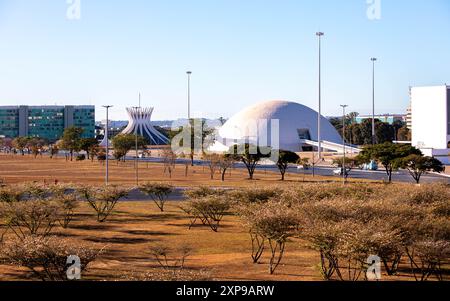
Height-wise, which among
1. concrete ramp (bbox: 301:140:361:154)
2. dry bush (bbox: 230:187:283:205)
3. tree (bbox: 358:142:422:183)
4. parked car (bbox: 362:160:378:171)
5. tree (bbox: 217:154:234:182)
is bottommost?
dry bush (bbox: 230:187:283:205)

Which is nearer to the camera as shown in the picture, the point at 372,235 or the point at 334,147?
the point at 372,235

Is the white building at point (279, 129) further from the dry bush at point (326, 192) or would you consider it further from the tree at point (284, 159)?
the dry bush at point (326, 192)

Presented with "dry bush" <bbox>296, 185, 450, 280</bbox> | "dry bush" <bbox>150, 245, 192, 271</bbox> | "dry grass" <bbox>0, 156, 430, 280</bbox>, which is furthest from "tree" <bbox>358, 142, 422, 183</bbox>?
"dry bush" <bbox>150, 245, 192, 271</bbox>

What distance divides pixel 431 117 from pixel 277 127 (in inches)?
1230

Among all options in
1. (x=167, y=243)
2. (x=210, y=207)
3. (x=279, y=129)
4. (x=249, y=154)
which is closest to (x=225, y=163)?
(x=249, y=154)

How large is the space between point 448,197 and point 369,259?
522 inches

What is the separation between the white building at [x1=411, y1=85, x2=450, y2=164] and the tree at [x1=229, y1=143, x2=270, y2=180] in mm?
48230

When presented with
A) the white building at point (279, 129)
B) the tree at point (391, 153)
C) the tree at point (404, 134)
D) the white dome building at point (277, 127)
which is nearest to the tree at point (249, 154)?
the tree at point (391, 153)

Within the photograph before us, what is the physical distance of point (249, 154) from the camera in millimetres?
70438

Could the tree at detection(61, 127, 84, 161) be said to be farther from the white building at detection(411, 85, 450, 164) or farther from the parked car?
the white building at detection(411, 85, 450, 164)

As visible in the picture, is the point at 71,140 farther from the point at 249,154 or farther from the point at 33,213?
the point at 33,213

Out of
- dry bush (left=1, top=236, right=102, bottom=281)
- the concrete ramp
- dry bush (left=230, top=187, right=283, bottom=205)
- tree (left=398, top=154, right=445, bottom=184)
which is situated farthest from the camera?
the concrete ramp

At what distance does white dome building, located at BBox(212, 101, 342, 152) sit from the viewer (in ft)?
428
